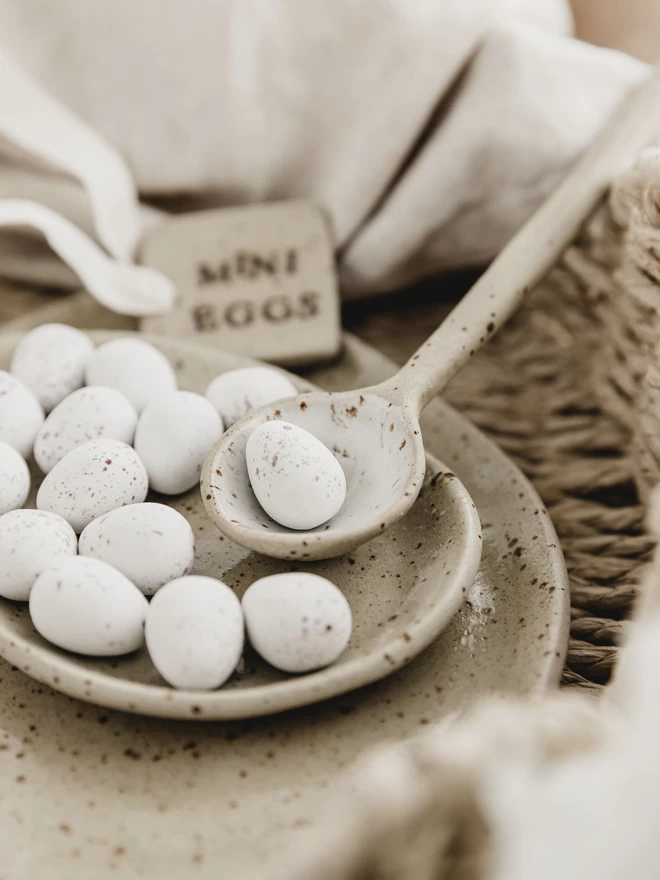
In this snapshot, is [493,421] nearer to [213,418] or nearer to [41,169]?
[213,418]

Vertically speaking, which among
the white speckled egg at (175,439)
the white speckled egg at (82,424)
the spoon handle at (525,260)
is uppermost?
the spoon handle at (525,260)

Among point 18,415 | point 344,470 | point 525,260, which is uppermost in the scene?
point 525,260

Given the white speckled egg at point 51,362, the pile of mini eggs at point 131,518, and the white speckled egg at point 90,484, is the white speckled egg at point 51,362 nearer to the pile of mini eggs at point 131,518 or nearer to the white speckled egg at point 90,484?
the pile of mini eggs at point 131,518

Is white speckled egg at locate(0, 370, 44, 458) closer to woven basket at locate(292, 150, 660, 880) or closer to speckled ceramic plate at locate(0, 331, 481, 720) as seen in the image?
speckled ceramic plate at locate(0, 331, 481, 720)

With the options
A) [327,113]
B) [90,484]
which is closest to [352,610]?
[90,484]

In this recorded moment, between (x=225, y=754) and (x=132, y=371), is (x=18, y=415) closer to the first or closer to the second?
(x=132, y=371)

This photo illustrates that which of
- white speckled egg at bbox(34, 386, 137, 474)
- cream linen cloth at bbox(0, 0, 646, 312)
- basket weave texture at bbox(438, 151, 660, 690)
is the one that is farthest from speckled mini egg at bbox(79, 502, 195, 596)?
cream linen cloth at bbox(0, 0, 646, 312)

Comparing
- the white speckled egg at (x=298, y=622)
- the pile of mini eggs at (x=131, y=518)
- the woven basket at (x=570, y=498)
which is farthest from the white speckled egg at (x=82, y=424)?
the woven basket at (x=570, y=498)
